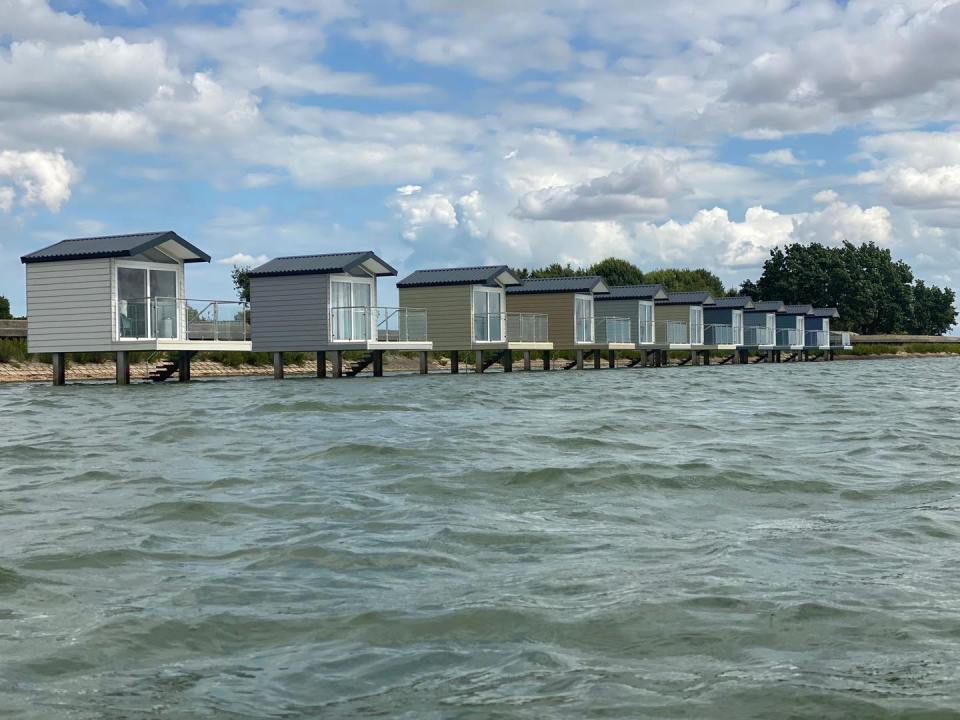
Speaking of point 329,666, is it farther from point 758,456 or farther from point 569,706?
point 758,456

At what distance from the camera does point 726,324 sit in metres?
63.3

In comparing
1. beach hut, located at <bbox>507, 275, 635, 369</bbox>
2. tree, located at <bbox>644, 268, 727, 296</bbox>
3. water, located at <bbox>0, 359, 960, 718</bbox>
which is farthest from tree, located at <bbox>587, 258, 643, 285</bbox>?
water, located at <bbox>0, 359, 960, 718</bbox>

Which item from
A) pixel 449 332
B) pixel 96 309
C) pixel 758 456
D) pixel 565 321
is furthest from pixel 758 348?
pixel 758 456

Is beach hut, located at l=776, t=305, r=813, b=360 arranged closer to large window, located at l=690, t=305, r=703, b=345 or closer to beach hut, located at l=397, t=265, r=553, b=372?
large window, located at l=690, t=305, r=703, b=345

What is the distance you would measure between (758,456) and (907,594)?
6145mm

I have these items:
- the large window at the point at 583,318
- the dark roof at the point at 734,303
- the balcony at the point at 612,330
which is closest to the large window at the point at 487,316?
the large window at the point at 583,318

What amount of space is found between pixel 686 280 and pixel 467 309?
65.4m

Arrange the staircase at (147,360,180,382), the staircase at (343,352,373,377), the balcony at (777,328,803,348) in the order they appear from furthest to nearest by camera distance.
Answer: the balcony at (777,328,803,348), the staircase at (343,352,373,377), the staircase at (147,360,180,382)

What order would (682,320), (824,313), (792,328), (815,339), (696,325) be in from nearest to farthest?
1. (682,320)
2. (696,325)
3. (792,328)
4. (815,339)
5. (824,313)

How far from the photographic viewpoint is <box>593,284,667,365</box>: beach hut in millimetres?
50500

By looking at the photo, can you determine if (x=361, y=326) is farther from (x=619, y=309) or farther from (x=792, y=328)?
(x=792, y=328)

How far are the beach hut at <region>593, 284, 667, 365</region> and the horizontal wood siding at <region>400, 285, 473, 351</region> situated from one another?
41.0 feet

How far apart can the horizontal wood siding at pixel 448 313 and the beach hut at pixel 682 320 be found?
16.5m

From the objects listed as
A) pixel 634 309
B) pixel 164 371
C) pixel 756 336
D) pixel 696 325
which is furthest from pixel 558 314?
pixel 756 336
